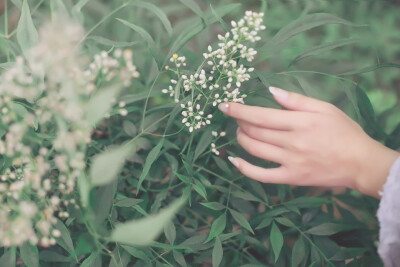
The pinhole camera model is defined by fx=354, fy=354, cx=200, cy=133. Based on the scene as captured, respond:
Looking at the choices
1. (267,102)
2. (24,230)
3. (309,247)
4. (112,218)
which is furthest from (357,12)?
(24,230)

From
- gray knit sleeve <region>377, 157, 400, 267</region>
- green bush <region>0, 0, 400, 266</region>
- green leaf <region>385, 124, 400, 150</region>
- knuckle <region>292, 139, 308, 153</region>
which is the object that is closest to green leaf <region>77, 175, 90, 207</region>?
green bush <region>0, 0, 400, 266</region>

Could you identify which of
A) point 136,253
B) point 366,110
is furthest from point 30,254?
point 366,110

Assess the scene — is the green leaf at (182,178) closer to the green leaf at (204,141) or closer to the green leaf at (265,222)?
the green leaf at (204,141)

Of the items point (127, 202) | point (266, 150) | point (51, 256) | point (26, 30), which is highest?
point (26, 30)

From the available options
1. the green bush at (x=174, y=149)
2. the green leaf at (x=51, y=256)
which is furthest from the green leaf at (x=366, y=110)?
the green leaf at (x=51, y=256)

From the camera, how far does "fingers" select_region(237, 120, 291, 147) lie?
0.49 meters

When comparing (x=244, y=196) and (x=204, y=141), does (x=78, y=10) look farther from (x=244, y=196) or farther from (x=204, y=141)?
(x=244, y=196)

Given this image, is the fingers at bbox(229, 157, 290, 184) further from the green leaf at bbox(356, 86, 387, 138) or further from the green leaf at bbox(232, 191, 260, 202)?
the green leaf at bbox(356, 86, 387, 138)

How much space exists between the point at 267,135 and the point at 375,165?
152 millimetres

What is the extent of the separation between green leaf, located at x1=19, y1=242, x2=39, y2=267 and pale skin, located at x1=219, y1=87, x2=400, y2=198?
35 cm

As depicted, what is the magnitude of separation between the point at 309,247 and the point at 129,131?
398 mm

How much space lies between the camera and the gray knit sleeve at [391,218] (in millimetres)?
464

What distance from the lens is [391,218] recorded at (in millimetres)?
474

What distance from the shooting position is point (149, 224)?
31 cm
